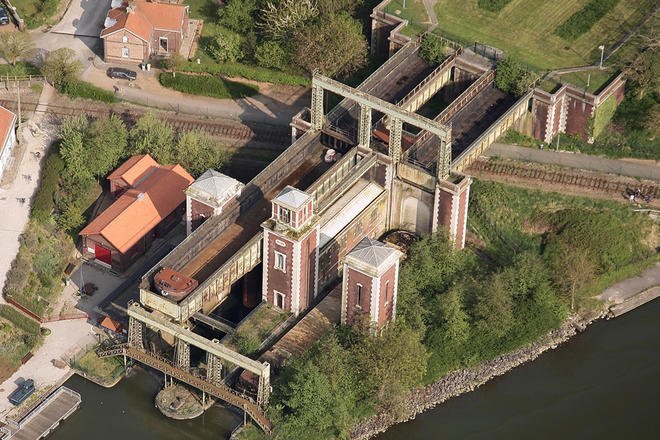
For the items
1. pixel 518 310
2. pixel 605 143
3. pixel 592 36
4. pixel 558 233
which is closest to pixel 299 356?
pixel 518 310

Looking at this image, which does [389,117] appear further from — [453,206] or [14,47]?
[14,47]

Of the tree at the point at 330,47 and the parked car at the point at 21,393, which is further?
the tree at the point at 330,47

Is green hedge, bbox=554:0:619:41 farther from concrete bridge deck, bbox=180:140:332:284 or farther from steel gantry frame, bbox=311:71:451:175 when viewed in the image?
concrete bridge deck, bbox=180:140:332:284

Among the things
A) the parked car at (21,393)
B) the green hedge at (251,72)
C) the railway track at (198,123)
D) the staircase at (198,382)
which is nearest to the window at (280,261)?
the staircase at (198,382)

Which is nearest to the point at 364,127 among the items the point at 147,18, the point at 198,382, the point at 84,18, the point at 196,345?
the point at 196,345

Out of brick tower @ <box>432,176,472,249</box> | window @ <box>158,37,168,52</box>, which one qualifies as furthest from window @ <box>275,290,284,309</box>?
window @ <box>158,37,168,52</box>

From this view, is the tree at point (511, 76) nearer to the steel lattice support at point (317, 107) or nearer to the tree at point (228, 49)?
the steel lattice support at point (317, 107)

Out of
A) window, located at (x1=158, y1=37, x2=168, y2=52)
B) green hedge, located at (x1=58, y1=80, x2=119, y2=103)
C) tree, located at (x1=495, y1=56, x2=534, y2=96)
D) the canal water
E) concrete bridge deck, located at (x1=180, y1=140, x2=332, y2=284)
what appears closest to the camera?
the canal water
